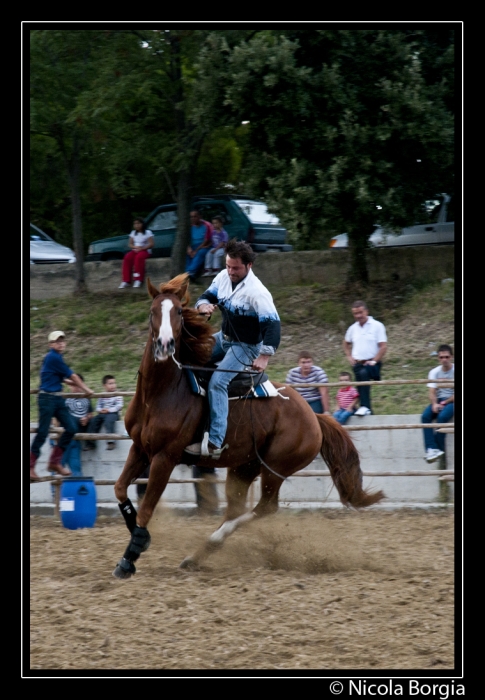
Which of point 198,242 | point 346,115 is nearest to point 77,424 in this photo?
point 198,242

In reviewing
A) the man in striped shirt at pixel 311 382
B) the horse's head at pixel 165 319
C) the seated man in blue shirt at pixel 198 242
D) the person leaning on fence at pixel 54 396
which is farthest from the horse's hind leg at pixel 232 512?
the seated man in blue shirt at pixel 198 242

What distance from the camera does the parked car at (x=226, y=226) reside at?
56.7ft

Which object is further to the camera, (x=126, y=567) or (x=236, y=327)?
(x=236, y=327)

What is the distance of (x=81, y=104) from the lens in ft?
50.4

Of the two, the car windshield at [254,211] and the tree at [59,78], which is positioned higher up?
the tree at [59,78]

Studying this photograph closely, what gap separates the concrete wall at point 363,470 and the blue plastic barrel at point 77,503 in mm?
911

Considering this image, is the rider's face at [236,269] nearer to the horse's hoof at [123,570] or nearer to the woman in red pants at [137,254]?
the horse's hoof at [123,570]

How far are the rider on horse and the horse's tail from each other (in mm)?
1200

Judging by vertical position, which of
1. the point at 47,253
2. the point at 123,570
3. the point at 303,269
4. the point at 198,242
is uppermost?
the point at 47,253

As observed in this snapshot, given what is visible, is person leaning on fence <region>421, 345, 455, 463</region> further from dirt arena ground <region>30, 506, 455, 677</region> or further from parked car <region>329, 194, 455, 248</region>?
parked car <region>329, 194, 455, 248</region>

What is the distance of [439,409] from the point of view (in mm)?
9969

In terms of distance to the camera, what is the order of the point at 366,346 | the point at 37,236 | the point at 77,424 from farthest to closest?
1. the point at 37,236
2. the point at 366,346
3. the point at 77,424

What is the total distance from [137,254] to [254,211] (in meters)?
2.67

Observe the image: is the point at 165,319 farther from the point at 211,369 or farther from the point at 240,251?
the point at 240,251
